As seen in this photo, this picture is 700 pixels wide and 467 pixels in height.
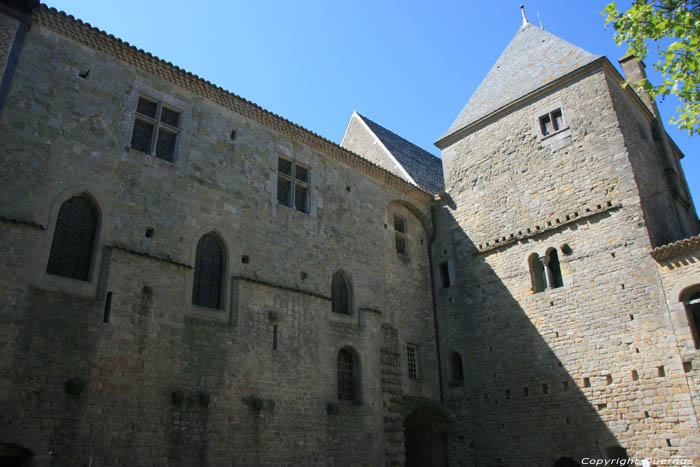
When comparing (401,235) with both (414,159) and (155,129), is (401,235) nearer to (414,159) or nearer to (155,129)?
(414,159)

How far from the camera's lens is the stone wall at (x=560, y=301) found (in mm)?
12375

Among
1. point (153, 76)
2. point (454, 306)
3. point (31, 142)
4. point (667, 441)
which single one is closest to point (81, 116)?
point (31, 142)

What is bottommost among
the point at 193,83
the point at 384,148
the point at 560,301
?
the point at 560,301

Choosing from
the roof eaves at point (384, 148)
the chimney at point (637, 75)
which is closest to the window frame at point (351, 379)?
the roof eaves at point (384, 148)

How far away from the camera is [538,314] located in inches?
579

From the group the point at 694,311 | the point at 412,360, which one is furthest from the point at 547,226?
the point at 412,360

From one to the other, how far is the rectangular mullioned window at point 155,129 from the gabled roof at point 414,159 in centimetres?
959

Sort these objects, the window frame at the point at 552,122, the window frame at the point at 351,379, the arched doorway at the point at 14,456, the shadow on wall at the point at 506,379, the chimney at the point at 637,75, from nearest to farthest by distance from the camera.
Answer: the arched doorway at the point at 14,456, the shadow on wall at the point at 506,379, the window frame at the point at 351,379, the window frame at the point at 552,122, the chimney at the point at 637,75

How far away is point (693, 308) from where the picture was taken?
1230 centimetres

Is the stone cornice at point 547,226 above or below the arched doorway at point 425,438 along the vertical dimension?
above

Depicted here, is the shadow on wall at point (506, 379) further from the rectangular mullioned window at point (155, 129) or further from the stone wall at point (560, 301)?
the rectangular mullioned window at point (155, 129)

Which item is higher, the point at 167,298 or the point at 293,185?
the point at 293,185

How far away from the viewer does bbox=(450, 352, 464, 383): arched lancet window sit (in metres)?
16.2

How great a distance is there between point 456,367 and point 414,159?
31.0 ft
